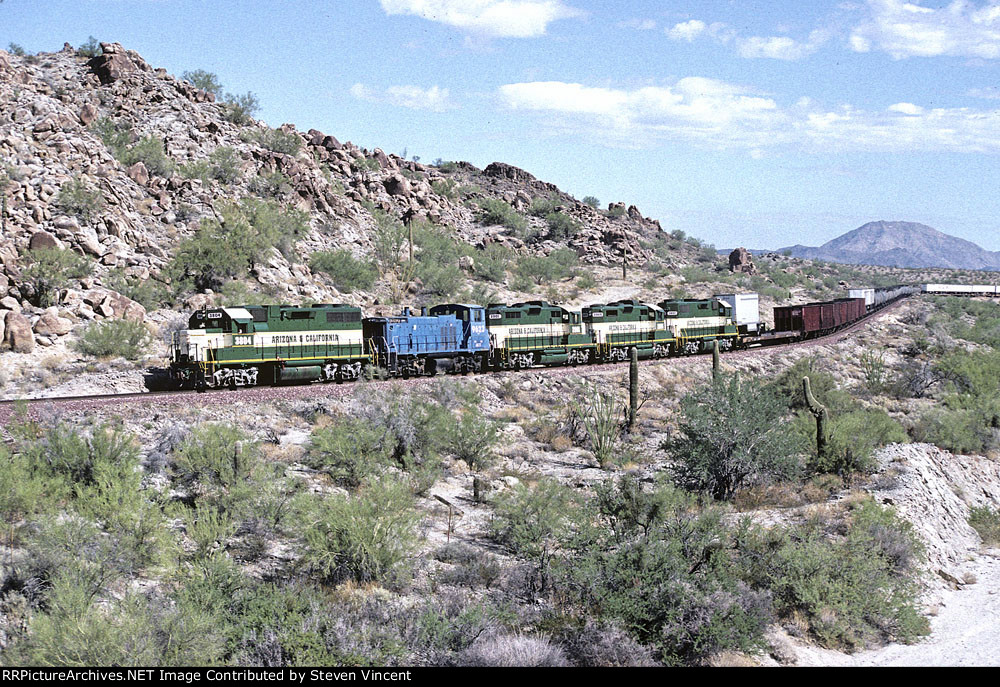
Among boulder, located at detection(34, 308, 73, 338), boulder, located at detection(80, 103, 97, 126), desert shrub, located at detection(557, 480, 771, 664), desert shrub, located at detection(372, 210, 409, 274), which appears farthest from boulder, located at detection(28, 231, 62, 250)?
desert shrub, located at detection(557, 480, 771, 664)

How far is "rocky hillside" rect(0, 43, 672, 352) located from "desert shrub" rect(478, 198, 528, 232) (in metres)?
0.37

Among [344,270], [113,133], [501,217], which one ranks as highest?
[113,133]

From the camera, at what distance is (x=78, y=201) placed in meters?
46.3

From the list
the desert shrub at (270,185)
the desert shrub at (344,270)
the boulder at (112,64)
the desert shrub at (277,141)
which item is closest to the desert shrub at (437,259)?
the desert shrub at (344,270)

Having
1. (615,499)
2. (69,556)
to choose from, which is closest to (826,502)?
(615,499)

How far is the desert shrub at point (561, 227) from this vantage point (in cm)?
10494

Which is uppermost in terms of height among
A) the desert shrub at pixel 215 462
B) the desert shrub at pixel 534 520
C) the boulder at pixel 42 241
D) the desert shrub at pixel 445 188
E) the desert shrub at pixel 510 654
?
the desert shrub at pixel 445 188

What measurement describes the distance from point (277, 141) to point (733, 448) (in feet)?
224

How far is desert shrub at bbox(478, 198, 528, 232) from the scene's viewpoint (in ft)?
320

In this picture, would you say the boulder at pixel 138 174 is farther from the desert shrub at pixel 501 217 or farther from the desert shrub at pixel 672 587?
the desert shrub at pixel 672 587

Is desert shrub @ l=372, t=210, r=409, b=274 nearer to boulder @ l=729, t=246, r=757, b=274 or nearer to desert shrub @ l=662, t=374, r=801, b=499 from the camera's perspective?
desert shrub @ l=662, t=374, r=801, b=499

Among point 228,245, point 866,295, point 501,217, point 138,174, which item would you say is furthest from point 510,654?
point 866,295

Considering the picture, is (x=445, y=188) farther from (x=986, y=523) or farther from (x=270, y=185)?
(x=986, y=523)

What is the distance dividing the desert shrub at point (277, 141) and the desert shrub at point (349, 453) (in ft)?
203
